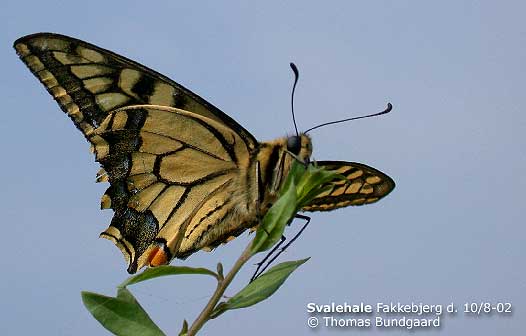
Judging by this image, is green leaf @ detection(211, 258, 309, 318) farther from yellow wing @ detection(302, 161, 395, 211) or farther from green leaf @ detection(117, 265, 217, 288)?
yellow wing @ detection(302, 161, 395, 211)

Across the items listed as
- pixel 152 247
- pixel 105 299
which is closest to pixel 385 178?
pixel 152 247

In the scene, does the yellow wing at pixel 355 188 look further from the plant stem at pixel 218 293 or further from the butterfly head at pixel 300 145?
the plant stem at pixel 218 293

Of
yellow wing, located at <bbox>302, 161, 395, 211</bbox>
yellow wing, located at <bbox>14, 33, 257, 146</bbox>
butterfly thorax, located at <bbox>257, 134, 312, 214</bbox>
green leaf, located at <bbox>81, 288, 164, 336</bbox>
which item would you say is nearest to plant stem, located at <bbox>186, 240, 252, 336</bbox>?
green leaf, located at <bbox>81, 288, 164, 336</bbox>

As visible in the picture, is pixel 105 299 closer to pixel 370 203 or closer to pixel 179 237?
pixel 179 237

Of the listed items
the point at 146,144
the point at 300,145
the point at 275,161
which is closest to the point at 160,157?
the point at 146,144

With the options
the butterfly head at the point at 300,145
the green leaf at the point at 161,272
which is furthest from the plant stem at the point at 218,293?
the butterfly head at the point at 300,145
